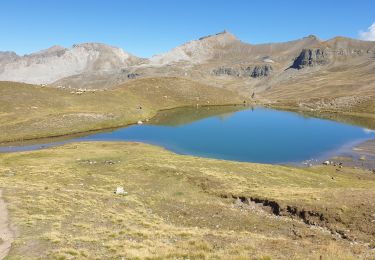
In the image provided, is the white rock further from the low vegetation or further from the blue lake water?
the blue lake water

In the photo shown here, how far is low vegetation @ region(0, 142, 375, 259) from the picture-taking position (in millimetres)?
25500

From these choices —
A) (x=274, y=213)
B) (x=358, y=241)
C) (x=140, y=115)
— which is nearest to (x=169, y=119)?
(x=140, y=115)

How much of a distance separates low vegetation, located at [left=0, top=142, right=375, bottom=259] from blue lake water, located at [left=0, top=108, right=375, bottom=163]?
21.7m

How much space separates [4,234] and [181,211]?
18.0 meters

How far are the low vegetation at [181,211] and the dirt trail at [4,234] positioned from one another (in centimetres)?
48

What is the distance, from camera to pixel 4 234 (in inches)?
1070

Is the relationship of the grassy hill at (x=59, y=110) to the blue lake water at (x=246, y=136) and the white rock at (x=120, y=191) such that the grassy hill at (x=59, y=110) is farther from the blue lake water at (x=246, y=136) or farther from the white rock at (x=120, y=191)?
the white rock at (x=120, y=191)

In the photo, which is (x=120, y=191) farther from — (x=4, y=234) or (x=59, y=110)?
(x=59, y=110)

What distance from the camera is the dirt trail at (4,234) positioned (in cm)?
2406

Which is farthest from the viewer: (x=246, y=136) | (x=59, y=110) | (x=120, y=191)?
(x=59, y=110)

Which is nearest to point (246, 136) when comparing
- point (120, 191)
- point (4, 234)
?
point (120, 191)

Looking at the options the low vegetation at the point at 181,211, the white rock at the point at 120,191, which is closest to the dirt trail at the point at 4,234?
the low vegetation at the point at 181,211

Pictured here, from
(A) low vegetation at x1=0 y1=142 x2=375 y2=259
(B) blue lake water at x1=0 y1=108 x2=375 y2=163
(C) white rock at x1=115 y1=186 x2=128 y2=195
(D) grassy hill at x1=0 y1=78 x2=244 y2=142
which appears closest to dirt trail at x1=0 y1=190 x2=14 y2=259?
(A) low vegetation at x1=0 y1=142 x2=375 y2=259

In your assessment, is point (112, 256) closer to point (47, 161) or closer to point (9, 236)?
point (9, 236)
